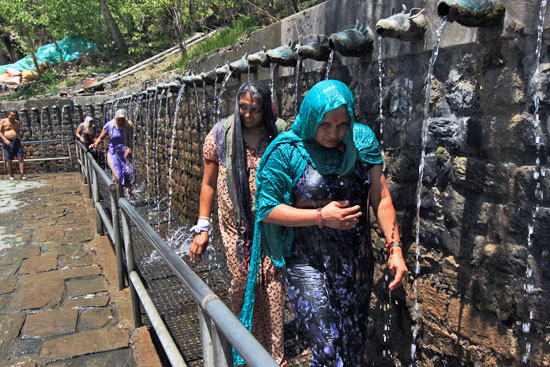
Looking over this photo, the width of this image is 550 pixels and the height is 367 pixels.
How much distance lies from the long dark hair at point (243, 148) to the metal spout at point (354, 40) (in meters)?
0.50

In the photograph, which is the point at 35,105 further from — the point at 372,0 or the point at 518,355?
the point at 518,355

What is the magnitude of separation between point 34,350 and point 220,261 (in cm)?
241

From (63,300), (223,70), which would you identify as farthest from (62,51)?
(63,300)

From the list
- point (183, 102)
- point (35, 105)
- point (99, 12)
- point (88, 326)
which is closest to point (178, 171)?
point (183, 102)

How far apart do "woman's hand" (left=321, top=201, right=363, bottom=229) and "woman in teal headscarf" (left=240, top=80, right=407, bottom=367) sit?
0.01 meters

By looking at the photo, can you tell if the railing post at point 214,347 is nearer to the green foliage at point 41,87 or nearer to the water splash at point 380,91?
the water splash at point 380,91

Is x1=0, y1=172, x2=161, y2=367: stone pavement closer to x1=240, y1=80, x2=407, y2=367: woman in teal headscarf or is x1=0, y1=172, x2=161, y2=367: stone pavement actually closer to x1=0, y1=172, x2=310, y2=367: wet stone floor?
x1=0, y1=172, x2=310, y2=367: wet stone floor

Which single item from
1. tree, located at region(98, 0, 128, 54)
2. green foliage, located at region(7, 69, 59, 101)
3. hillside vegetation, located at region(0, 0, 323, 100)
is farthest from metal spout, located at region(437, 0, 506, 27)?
tree, located at region(98, 0, 128, 54)

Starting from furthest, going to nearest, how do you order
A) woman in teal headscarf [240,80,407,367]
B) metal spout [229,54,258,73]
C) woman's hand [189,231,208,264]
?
1. metal spout [229,54,258,73]
2. woman's hand [189,231,208,264]
3. woman in teal headscarf [240,80,407,367]

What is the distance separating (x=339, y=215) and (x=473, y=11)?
1.01 metres

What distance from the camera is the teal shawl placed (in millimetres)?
1937

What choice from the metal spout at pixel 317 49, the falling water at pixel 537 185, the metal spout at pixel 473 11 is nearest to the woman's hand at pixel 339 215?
the falling water at pixel 537 185

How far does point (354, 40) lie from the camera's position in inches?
104

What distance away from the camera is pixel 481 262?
2141mm
